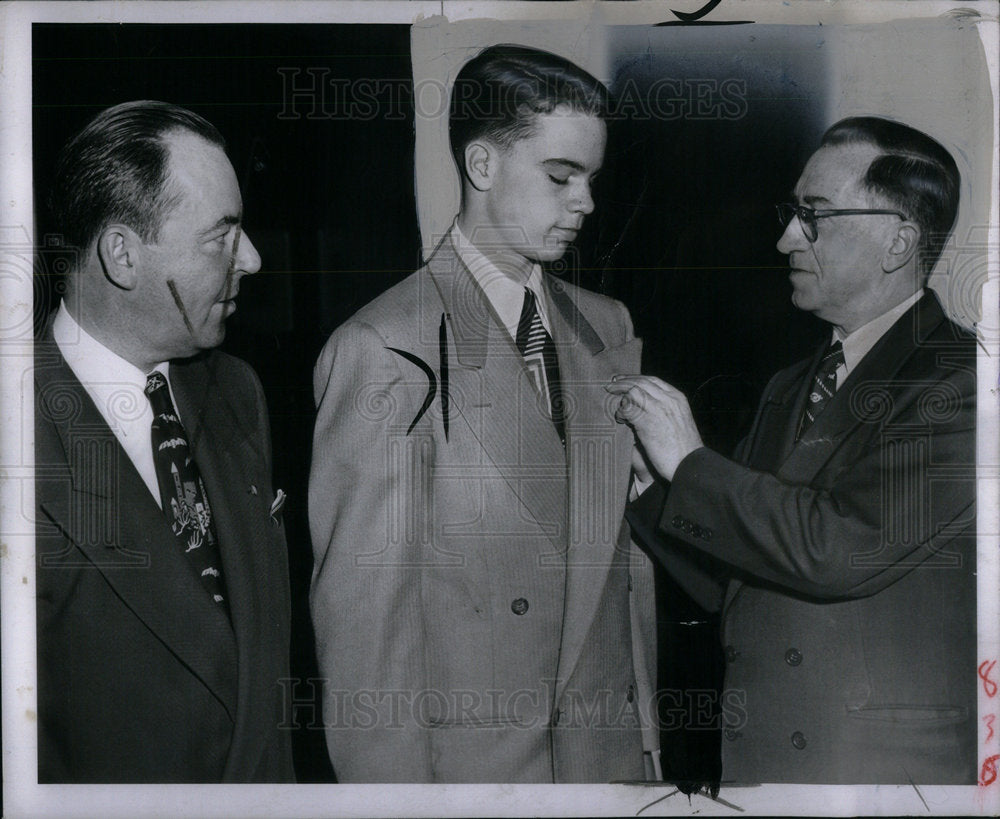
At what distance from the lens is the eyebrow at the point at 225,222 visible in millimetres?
2797

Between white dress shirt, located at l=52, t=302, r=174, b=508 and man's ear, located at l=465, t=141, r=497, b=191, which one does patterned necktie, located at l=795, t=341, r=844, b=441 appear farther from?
white dress shirt, located at l=52, t=302, r=174, b=508

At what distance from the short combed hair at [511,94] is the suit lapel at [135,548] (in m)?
1.22

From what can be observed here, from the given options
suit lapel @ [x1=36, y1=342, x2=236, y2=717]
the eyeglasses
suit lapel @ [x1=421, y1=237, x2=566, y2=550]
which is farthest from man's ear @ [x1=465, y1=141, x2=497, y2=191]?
suit lapel @ [x1=36, y1=342, x2=236, y2=717]

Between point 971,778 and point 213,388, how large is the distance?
2329 millimetres

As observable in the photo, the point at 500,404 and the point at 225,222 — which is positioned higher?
the point at 225,222

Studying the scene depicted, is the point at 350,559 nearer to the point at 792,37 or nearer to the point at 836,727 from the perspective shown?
the point at 836,727

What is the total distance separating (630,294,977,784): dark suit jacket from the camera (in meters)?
2.77

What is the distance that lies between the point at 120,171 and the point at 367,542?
3.90ft

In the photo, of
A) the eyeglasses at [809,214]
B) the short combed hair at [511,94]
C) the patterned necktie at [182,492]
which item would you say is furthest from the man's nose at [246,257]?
the eyeglasses at [809,214]

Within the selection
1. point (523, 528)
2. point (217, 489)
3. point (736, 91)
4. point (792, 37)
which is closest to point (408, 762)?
point (523, 528)

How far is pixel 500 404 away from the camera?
2.79 meters

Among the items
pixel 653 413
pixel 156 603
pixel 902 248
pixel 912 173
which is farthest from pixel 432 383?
pixel 912 173

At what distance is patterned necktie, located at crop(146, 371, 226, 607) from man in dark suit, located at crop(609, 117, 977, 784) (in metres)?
1.13

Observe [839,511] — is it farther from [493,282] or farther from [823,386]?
[493,282]
